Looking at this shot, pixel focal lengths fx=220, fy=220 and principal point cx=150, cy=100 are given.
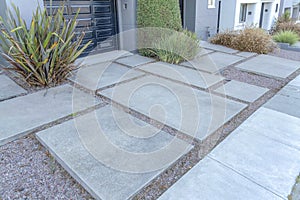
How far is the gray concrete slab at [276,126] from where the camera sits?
7.77 feet

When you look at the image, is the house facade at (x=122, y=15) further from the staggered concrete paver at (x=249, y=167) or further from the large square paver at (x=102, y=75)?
the staggered concrete paver at (x=249, y=167)

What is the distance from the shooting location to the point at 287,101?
10.8 feet

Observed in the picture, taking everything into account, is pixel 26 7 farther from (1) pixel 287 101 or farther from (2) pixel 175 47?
(1) pixel 287 101

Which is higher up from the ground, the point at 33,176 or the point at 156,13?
the point at 156,13

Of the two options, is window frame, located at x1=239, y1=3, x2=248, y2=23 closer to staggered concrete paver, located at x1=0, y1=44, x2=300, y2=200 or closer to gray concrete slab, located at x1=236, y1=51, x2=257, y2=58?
gray concrete slab, located at x1=236, y1=51, x2=257, y2=58

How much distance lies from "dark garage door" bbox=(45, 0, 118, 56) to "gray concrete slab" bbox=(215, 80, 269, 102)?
3.47 metres

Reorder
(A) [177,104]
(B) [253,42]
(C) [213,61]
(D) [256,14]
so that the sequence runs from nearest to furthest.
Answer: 1. (A) [177,104]
2. (C) [213,61]
3. (B) [253,42]
4. (D) [256,14]

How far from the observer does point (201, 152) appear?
7.11 ft

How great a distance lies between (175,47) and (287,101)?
8.49 ft

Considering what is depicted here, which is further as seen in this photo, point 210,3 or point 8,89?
point 210,3

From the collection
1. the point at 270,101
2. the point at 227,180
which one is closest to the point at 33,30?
the point at 227,180

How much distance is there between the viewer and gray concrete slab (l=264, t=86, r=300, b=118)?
Answer: 3.00 m

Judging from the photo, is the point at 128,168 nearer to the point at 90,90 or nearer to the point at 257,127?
the point at 257,127

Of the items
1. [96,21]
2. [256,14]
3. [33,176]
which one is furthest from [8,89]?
[256,14]
